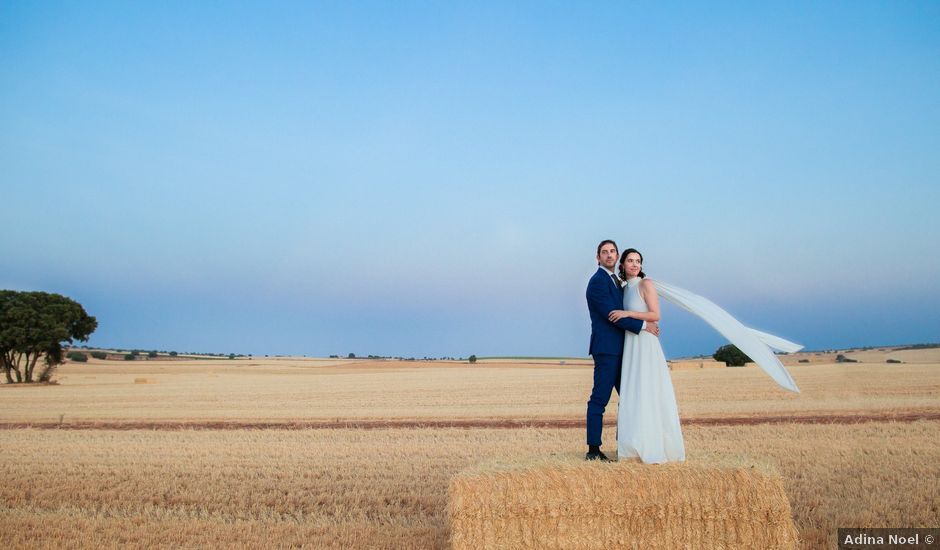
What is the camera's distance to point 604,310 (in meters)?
7.57

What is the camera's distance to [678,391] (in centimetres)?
3203

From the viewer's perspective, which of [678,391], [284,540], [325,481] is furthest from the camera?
[678,391]

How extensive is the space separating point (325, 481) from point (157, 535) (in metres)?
3.48

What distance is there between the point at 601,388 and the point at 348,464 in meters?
7.08

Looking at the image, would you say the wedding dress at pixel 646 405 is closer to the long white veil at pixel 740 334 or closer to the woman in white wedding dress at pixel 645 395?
the woman in white wedding dress at pixel 645 395

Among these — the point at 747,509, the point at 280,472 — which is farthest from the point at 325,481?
the point at 747,509

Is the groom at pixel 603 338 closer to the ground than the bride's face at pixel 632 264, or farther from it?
closer to the ground

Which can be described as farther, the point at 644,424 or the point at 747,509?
the point at 644,424

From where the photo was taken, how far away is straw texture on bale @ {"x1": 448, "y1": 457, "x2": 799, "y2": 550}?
259 inches

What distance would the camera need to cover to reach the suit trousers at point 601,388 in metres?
7.59

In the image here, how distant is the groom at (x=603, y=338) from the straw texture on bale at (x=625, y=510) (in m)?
0.94

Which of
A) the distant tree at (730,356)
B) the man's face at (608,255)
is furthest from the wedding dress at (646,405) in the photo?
the distant tree at (730,356)

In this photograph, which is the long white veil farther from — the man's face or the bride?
the man's face

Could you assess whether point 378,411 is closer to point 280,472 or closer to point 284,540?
point 280,472
